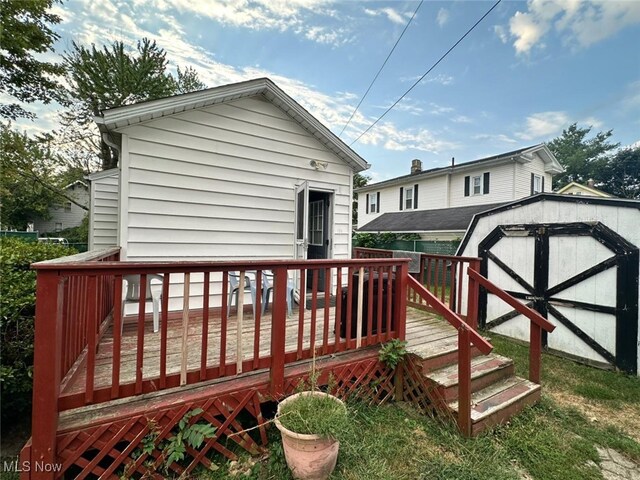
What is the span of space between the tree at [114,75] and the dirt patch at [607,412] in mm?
12807

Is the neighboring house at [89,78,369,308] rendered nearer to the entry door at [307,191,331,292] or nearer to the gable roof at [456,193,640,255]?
the entry door at [307,191,331,292]

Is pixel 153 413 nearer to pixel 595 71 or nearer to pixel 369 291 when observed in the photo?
pixel 369 291

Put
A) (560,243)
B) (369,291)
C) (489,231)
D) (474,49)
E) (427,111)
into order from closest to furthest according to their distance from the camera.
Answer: (369,291) → (560,243) → (489,231) → (474,49) → (427,111)

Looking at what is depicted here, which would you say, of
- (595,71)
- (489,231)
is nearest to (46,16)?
(489,231)

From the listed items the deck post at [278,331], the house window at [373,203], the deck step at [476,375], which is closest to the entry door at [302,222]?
the deck post at [278,331]

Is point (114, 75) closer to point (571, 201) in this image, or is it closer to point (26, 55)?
point (26, 55)

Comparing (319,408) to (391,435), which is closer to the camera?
(319,408)

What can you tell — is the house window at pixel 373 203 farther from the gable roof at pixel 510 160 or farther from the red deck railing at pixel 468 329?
the red deck railing at pixel 468 329

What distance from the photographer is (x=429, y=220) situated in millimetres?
13930

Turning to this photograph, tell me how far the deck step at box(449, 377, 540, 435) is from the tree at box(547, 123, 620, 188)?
111 ft

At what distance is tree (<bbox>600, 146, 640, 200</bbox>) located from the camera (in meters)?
26.5

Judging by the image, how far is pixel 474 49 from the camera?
6.73 meters

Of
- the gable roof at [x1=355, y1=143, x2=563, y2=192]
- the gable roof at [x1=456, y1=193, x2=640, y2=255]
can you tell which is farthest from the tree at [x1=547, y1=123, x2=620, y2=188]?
the gable roof at [x1=456, y1=193, x2=640, y2=255]

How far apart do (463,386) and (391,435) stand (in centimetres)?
74
